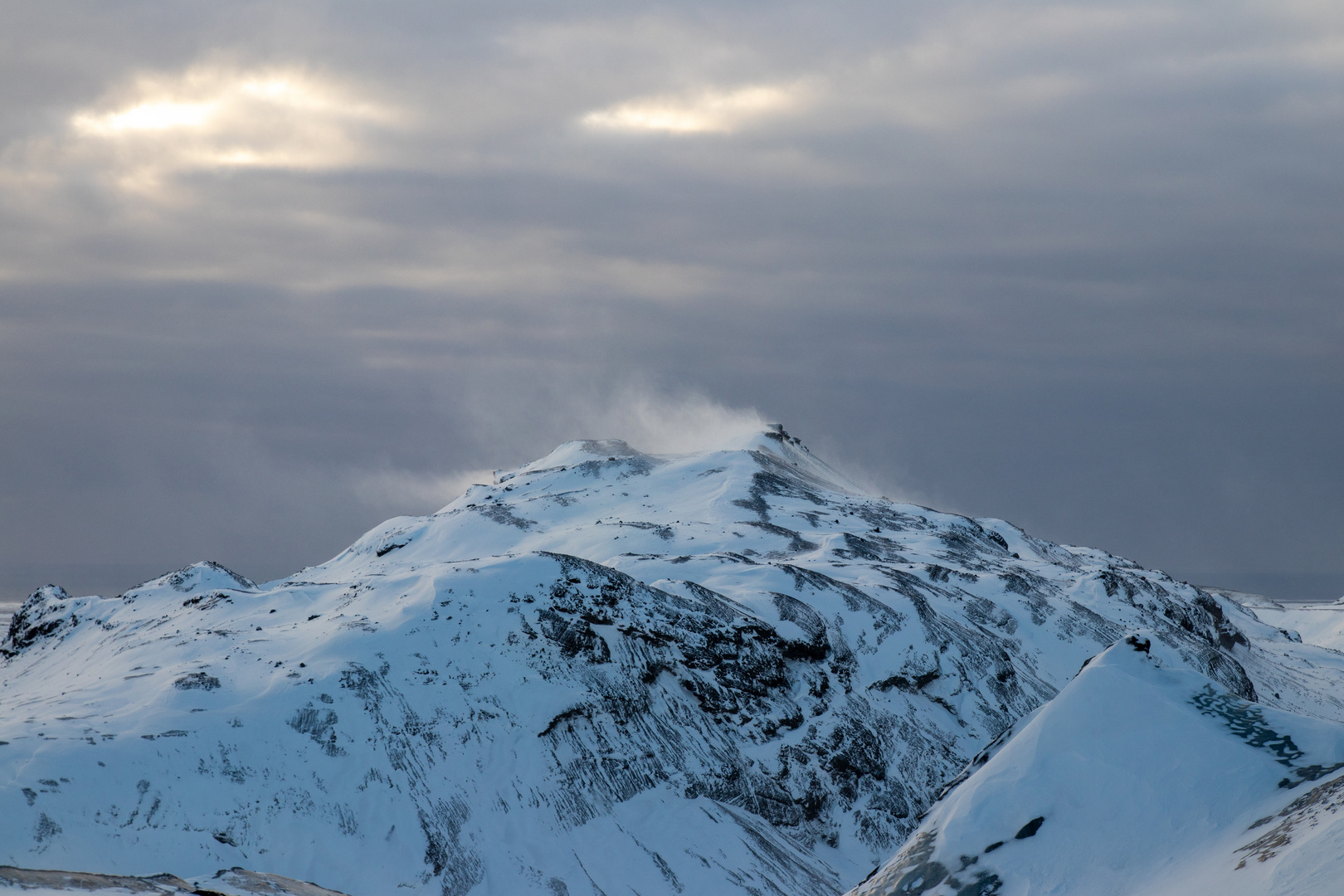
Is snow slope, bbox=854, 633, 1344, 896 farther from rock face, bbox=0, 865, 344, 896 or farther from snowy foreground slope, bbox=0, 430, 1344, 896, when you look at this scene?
rock face, bbox=0, 865, 344, 896

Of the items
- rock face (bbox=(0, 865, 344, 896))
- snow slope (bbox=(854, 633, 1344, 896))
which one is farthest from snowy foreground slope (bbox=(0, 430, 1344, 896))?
rock face (bbox=(0, 865, 344, 896))

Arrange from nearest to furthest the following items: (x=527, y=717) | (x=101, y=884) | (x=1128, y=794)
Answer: (x=1128, y=794)
(x=101, y=884)
(x=527, y=717)

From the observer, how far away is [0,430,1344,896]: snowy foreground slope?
39.9 m

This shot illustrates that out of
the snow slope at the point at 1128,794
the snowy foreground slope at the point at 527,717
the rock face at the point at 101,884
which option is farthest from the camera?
the snowy foreground slope at the point at 527,717

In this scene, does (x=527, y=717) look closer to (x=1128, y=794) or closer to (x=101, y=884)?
(x=101, y=884)

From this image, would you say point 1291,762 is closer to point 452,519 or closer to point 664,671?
point 664,671

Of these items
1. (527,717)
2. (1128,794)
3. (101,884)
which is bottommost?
(527,717)

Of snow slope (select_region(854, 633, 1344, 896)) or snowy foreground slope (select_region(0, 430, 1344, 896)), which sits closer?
snow slope (select_region(854, 633, 1344, 896))

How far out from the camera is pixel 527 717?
49156 mm

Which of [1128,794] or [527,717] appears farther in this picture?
[527,717]

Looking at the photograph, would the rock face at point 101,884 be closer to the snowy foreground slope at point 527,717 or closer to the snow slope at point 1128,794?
the snow slope at point 1128,794

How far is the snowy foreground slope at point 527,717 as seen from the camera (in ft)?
131

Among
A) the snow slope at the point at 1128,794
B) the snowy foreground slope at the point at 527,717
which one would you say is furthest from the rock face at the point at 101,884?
the snowy foreground slope at the point at 527,717

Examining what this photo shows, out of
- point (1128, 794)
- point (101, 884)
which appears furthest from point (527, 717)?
point (1128, 794)
